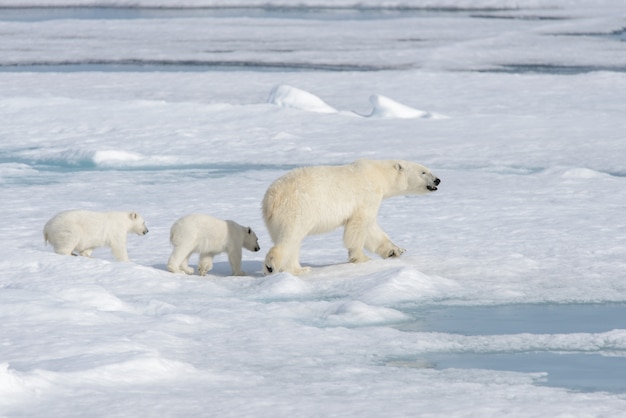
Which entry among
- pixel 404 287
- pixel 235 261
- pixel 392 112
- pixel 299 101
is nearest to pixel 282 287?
pixel 404 287

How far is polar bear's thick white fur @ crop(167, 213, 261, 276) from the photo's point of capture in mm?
5523

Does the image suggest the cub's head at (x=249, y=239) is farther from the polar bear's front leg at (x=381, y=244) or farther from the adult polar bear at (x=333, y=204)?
the polar bear's front leg at (x=381, y=244)

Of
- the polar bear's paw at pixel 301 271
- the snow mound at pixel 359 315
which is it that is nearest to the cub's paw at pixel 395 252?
the polar bear's paw at pixel 301 271

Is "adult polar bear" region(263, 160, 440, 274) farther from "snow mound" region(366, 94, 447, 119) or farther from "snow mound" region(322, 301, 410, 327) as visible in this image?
"snow mound" region(366, 94, 447, 119)

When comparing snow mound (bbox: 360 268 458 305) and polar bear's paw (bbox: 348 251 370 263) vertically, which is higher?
snow mound (bbox: 360 268 458 305)

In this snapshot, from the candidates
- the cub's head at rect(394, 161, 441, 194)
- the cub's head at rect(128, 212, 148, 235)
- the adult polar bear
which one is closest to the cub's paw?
the adult polar bear

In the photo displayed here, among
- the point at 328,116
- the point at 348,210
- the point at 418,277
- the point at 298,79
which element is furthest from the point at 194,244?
the point at 298,79

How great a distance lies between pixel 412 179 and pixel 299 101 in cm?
662

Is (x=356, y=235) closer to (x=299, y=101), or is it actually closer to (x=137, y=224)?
(x=137, y=224)

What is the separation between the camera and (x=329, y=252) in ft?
20.8

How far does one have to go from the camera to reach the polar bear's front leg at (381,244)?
19.0 ft

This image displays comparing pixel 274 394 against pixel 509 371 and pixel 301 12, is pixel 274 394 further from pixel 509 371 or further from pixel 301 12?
pixel 301 12

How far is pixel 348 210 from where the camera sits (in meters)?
5.59

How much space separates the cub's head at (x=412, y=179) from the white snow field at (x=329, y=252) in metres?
0.36
